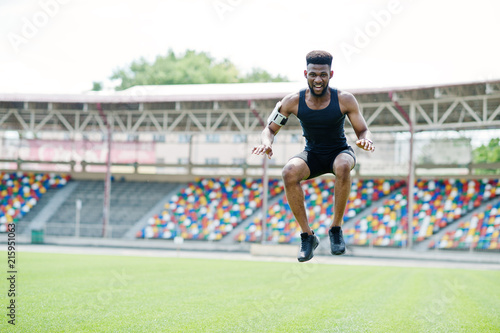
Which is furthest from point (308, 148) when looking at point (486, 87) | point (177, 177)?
point (177, 177)

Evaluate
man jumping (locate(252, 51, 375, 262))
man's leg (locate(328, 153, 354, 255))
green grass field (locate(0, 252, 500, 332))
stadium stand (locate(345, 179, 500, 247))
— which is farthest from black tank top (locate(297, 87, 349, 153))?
stadium stand (locate(345, 179, 500, 247))

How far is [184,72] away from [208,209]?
126 feet

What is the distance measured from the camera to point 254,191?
37.6 meters

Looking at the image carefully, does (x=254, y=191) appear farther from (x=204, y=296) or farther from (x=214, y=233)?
(x=204, y=296)

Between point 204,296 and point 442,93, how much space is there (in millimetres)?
20224

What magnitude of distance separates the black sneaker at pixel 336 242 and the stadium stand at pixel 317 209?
26.0m

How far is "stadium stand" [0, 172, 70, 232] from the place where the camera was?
3766 centimetres

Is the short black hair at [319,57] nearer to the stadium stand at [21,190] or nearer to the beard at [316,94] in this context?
the beard at [316,94]

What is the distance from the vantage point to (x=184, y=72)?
236 ft

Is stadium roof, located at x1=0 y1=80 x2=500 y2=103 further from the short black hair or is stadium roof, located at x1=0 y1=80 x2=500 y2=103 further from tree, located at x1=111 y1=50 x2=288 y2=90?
tree, located at x1=111 y1=50 x2=288 y2=90

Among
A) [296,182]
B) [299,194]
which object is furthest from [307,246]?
[296,182]

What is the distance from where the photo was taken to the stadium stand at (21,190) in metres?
37.7

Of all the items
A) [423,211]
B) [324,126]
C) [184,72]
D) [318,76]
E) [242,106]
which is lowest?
[423,211]

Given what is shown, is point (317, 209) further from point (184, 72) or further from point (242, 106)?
point (184, 72)
